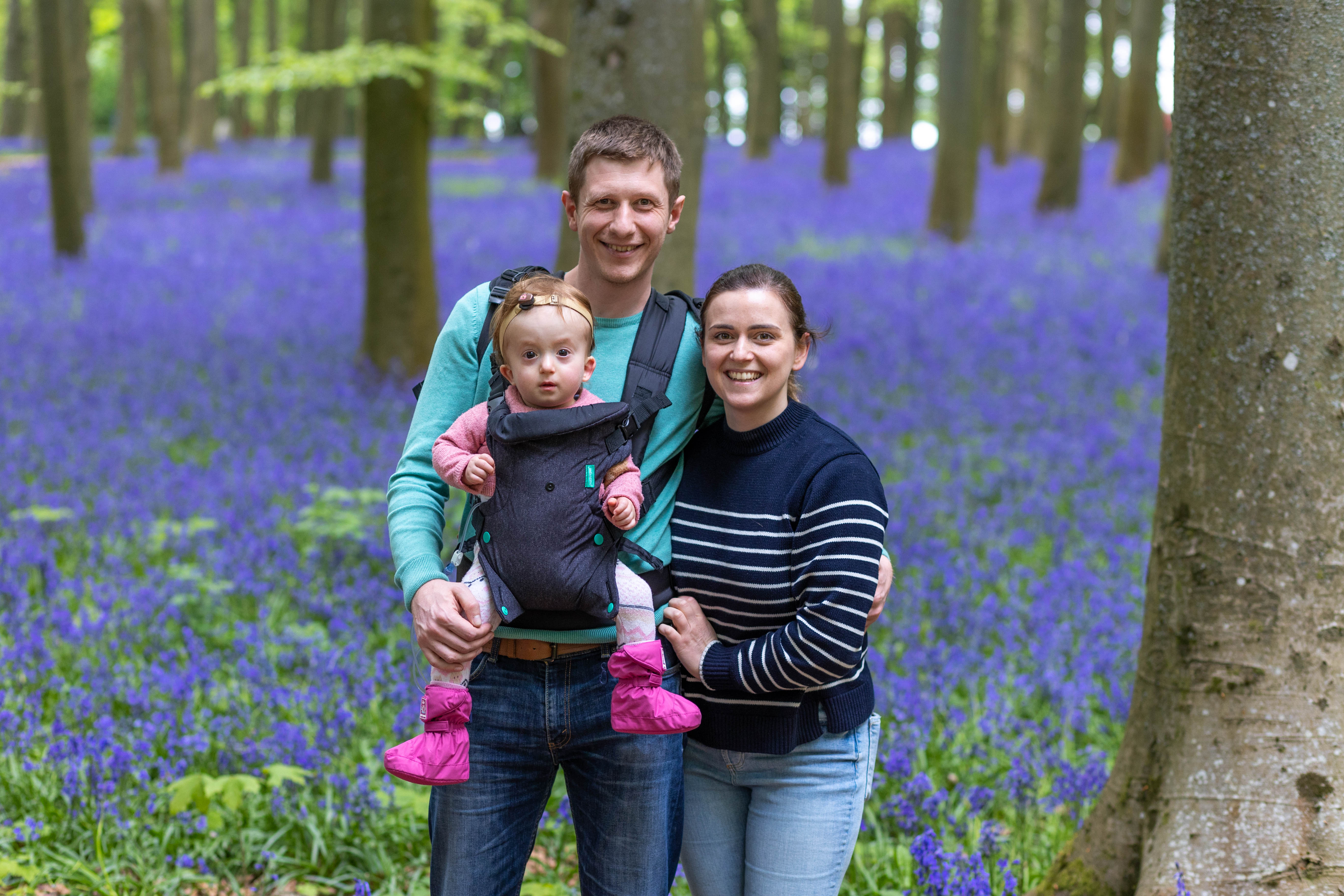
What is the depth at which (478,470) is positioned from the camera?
2.14m

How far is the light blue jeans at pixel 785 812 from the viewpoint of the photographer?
238 centimetres

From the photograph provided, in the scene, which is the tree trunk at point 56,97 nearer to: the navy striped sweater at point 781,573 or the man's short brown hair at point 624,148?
the man's short brown hair at point 624,148

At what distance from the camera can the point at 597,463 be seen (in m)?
2.22

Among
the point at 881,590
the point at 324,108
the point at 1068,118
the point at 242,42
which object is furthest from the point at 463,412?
the point at 242,42

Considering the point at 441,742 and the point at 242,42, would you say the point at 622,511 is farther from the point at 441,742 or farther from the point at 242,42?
the point at 242,42

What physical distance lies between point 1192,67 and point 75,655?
4690 mm

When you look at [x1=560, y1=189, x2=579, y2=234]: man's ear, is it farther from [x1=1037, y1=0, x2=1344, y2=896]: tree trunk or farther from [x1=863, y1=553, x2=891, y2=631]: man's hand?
[x1=1037, y1=0, x2=1344, y2=896]: tree trunk

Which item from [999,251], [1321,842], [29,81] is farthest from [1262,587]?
[29,81]

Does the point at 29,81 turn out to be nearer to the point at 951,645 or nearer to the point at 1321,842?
the point at 951,645

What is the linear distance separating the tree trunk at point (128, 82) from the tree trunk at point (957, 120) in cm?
2017

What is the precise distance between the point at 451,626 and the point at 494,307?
68 centimetres

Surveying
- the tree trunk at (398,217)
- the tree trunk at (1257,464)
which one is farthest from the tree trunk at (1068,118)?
the tree trunk at (1257,464)

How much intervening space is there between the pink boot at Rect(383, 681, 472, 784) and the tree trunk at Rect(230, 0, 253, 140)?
3321 centimetres

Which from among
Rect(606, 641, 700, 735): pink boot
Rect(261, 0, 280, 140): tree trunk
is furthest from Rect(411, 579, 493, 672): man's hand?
Rect(261, 0, 280, 140): tree trunk
